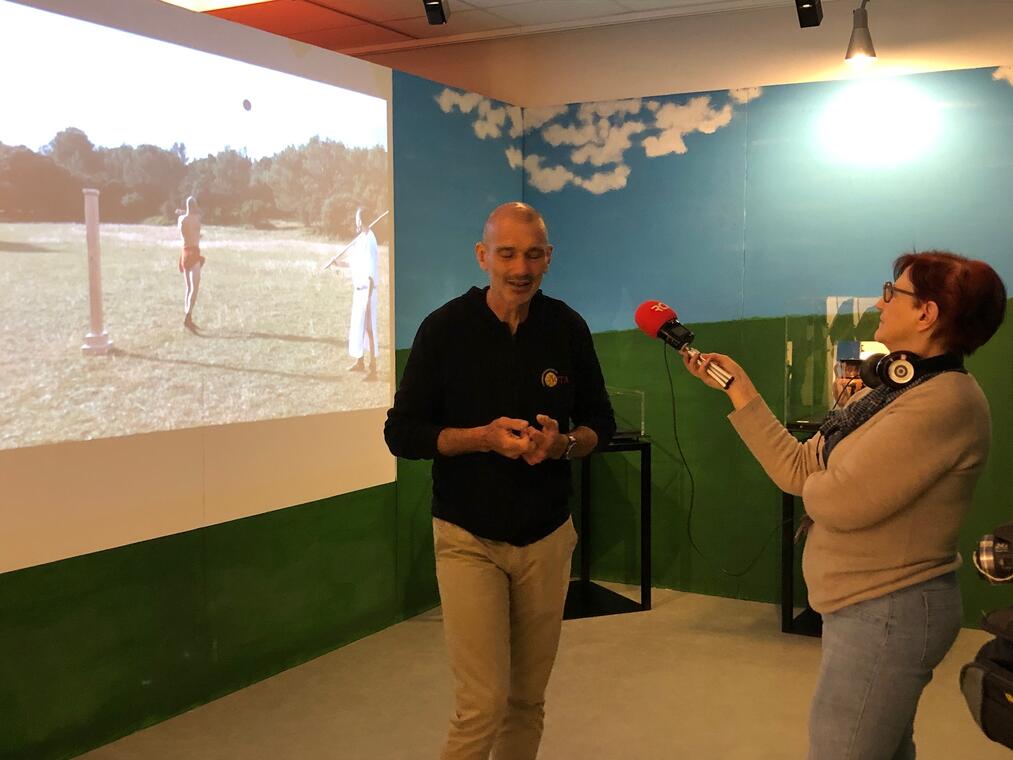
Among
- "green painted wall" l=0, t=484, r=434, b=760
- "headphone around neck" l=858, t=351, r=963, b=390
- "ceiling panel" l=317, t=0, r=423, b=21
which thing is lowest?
"green painted wall" l=0, t=484, r=434, b=760

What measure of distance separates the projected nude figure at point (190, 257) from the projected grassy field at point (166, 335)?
3 cm

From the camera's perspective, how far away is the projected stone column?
10.7ft

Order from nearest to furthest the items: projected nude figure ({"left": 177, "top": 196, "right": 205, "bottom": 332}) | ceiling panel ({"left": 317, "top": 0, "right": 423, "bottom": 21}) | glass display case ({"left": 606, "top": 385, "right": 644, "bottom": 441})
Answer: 1. projected nude figure ({"left": 177, "top": 196, "right": 205, "bottom": 332})
2. ceiling panel ({"left": 317, "top": 0, "right": 423, "bottom": 21})
3. glass display case ({"left": 606, "top": 385, "right": 644, "bottom": 441})

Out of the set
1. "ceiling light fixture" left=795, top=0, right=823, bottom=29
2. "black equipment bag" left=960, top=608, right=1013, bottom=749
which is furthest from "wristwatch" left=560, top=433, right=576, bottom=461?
"ceiling light fixture" left=795, top=0, right=823, bottom=29

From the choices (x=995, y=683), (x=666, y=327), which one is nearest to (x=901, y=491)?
(x=995, y=683)

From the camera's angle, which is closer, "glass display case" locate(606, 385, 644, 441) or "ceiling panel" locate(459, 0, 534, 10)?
"ceiling panel" locate(459, 0, 534, 10)

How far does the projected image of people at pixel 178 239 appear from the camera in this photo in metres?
3.07

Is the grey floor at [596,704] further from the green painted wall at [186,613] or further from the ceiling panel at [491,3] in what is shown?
the ceiling panel at [491,3]

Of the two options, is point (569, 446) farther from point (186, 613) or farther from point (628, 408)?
point (628, 408)

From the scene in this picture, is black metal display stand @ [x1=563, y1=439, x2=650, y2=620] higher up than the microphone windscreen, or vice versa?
the microphone windscreen

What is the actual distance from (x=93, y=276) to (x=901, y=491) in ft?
8.38

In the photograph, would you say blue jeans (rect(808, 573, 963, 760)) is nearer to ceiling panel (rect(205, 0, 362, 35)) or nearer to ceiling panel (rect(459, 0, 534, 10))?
ceiling panel (rect(459, 0, 534, 10))

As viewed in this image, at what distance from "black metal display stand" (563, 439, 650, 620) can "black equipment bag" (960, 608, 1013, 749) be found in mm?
3037

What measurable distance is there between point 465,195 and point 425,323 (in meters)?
2.85
